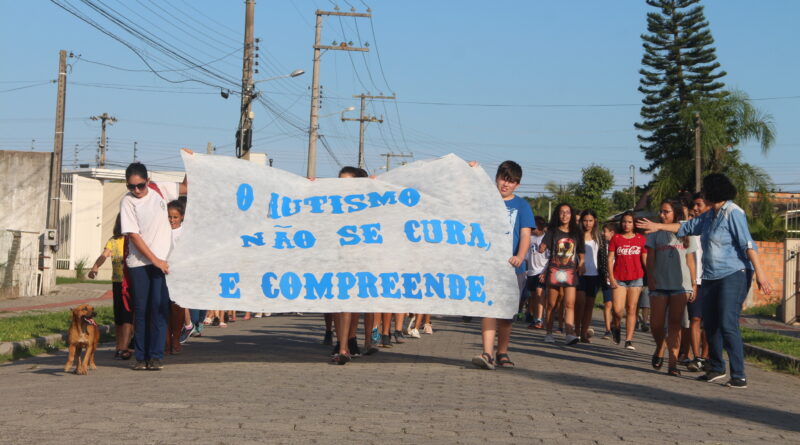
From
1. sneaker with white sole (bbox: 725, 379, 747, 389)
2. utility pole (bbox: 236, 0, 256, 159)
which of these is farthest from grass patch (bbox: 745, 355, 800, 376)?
utility pole (bbox: 236, 0, 256, 159)

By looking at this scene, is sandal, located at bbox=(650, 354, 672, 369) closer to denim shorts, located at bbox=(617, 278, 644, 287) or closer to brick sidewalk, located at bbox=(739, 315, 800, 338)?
denim shorts, located at bbox=(617, 278, 644, 287)

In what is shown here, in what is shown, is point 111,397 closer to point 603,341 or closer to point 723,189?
point 723,189

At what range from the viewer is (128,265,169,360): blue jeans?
9188mm

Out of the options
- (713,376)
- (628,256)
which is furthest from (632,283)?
(713,376)

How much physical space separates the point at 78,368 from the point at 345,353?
8.26 feet

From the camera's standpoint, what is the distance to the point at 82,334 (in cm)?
Result: 897

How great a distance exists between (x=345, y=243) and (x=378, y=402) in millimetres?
2685

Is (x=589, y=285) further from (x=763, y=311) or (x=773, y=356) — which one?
(x=763, y=311)

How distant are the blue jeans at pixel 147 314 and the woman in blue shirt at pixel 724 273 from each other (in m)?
5.24

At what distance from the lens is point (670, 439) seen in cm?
601

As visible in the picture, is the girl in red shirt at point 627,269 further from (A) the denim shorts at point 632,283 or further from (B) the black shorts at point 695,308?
(B) the black shorts at point 695,308

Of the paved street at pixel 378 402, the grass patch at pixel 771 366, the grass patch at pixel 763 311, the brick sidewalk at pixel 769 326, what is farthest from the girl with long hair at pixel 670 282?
the grass patch at pixel 763 311

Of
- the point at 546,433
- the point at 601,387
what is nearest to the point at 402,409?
the point at 546,433

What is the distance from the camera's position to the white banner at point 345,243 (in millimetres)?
9289
